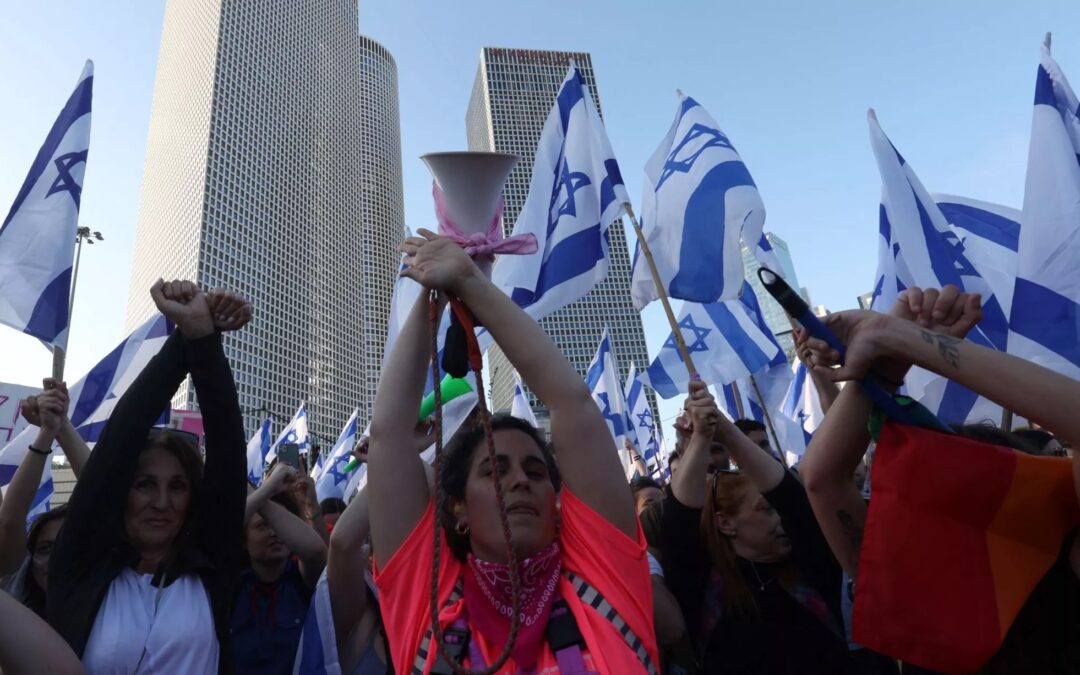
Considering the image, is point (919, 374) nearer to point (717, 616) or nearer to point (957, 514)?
point (717, 616)

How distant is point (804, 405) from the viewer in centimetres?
970

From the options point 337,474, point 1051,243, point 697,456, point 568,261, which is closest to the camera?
point 697,456

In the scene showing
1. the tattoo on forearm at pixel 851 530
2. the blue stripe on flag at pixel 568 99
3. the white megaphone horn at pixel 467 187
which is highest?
the blue stripe on flag at pixel 568 99

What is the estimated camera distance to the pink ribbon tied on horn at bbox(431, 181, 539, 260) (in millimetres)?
2107

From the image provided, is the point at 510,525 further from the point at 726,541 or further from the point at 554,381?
the point at 726,541

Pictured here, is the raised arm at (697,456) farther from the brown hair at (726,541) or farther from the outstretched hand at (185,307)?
the outstretched hand at (185,307)

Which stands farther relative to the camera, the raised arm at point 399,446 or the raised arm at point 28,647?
the raised arm at point 399,446

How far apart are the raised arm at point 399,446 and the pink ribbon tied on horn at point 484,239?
0.24 m

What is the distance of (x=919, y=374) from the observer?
15.0 ft

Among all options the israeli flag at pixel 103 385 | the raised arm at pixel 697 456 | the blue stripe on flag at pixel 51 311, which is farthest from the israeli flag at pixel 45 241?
the raised arm at pixel 697 456

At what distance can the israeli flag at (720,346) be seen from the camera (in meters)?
6.65

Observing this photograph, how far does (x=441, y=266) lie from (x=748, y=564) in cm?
190

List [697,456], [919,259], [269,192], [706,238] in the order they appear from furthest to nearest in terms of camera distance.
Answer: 1. [269,192]
2. [706,238]
3. [919,259]
4. [697,456]

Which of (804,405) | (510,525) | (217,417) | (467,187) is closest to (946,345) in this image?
(510,525)
